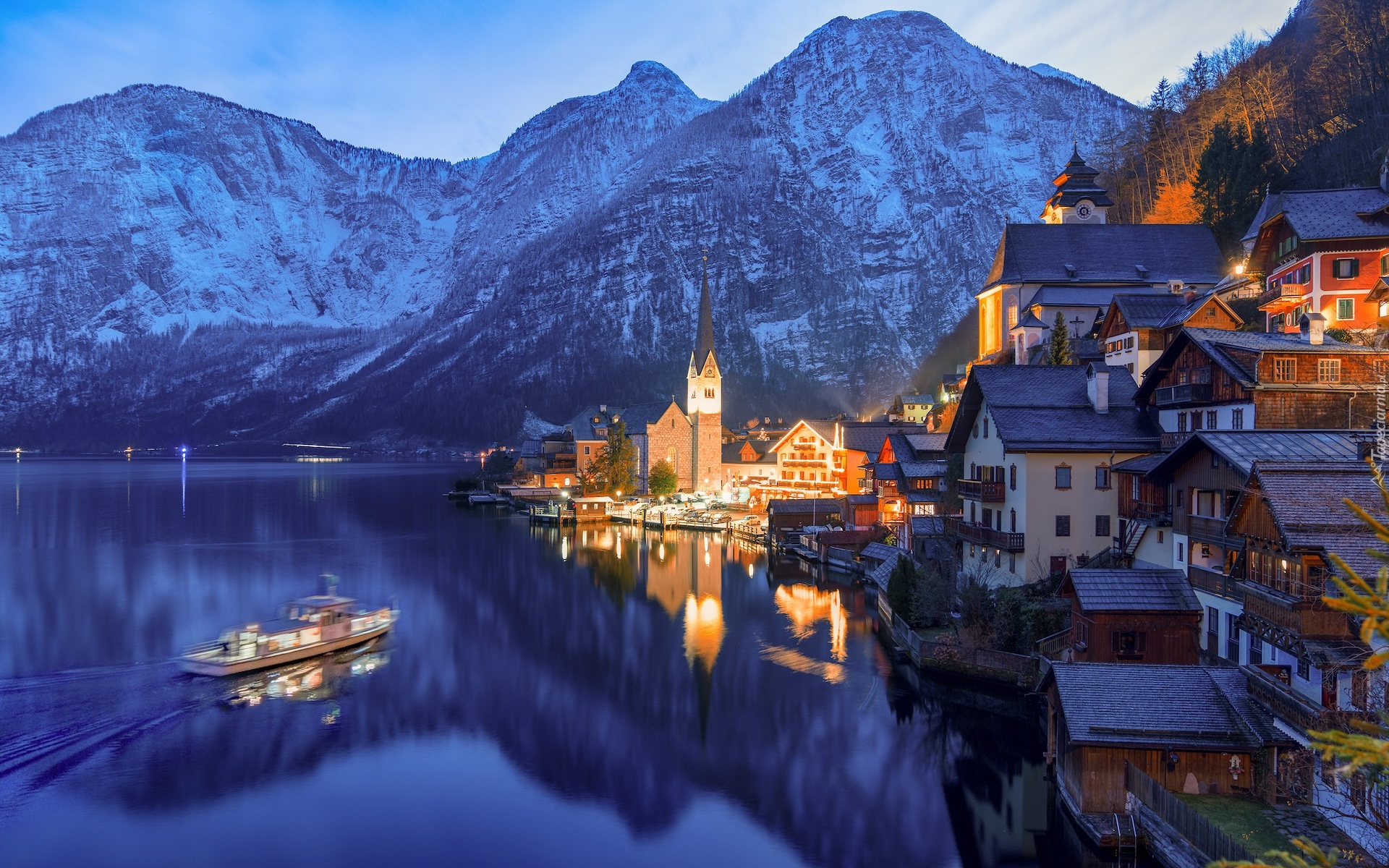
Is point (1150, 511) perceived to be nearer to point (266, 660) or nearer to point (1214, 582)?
point (1214, 582)

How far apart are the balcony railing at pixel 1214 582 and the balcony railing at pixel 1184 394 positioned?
683 cm

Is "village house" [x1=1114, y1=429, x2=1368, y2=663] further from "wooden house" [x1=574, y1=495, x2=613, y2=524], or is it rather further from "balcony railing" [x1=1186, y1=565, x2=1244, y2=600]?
"wooden house" [x1=574, y1=495, x2=613, y2=524]

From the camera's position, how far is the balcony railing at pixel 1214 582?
795 inches

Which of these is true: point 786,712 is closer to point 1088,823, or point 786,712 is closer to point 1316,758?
point 1088,823

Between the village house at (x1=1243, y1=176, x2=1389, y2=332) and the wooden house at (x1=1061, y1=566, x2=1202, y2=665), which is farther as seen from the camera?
the village house at (x1=1243, y1=176, x2=1389, y2=332)

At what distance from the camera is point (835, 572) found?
52.1 m

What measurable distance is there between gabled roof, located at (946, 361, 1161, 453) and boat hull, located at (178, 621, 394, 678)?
87.4 feet

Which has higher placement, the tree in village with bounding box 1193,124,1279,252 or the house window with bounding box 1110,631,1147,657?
the tree in village with bounding box 1193,124,1279,252

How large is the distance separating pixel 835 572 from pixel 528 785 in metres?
31.1

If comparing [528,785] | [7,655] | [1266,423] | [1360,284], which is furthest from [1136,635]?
[7,655]

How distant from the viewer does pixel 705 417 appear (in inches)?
3848

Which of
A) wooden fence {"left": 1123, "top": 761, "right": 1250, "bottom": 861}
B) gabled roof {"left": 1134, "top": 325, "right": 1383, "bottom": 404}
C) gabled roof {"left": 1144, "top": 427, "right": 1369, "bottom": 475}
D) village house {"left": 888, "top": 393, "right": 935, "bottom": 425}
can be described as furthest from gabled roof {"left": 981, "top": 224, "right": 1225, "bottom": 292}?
wooden fence {"left": 1123, "top": 761, "right": 1250, "bottom": 861}

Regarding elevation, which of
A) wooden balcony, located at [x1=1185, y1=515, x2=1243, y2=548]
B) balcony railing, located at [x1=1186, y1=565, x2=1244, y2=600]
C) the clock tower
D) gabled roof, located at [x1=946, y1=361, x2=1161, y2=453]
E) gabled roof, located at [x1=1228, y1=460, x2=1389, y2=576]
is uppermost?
the clock tower

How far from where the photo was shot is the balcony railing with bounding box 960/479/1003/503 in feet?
103
